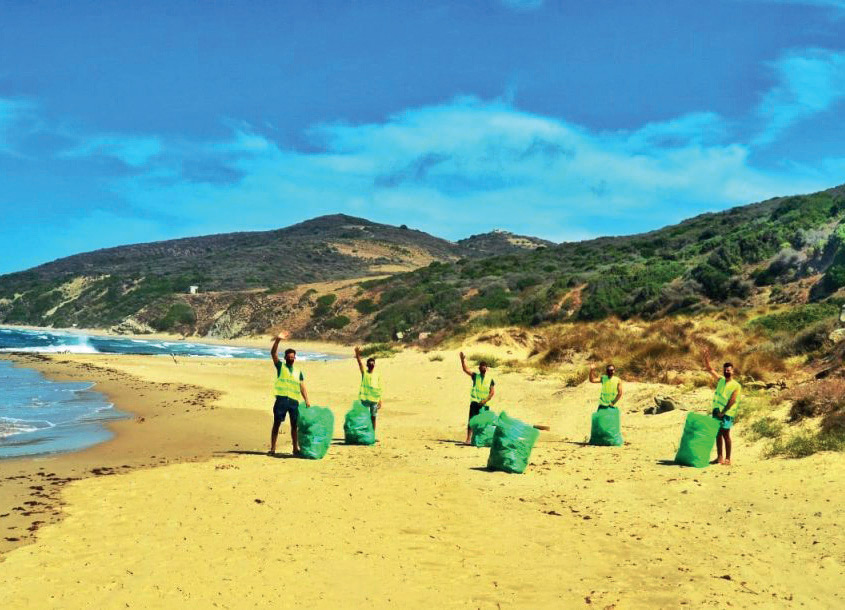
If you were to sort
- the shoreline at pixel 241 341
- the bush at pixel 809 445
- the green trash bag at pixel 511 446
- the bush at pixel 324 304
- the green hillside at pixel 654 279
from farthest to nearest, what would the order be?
1. the bush at pixel 324 304
2. the shoreline at pixel 241 341
3. the green hillside at pixel 654 279
4. the green trash bag at pixel 511 446
5. the bush at pixel 809 445

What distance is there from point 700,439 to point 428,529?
475 cm

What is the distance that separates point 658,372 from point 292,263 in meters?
91.3

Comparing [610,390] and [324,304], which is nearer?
[610,390]

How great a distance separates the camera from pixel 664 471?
32.7ft

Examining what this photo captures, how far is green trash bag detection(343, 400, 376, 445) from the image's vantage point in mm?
12523

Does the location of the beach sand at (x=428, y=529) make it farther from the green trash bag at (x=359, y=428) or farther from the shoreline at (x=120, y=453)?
the green trash bag at (x=359, y=428)

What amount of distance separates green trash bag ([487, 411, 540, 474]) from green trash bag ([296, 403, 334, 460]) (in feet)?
8.60

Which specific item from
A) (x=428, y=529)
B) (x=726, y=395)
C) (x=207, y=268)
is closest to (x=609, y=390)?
(x=726, y=395)

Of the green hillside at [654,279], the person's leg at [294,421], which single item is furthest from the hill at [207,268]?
the person's leg at [294,421]

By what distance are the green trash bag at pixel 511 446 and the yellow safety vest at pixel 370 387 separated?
3.12 metres

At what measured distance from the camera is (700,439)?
33.0 feet

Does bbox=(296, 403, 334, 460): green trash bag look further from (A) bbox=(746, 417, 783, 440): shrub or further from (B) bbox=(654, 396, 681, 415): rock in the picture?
(B) bbox=(654, 396, 681, 415): rock

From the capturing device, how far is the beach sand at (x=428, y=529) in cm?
566

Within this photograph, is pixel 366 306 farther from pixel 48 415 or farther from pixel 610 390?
pixel 610 390
